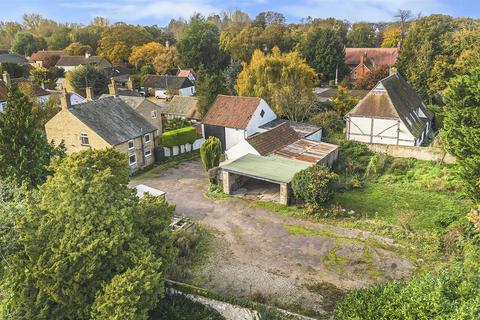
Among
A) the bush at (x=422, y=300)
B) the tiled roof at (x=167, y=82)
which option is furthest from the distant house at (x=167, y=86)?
the bush at (x=422, y=300)

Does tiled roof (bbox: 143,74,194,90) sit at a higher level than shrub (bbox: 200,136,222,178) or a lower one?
higher

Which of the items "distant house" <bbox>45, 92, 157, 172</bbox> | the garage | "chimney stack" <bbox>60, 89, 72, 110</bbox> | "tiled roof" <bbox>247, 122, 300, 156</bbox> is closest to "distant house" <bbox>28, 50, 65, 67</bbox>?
"distant house" <bbox>45, 92, 157, 172</bbox>

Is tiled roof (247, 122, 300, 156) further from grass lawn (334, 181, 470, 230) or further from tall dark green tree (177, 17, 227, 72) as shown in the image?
tall dark green tree (177, 17, 227, 72)

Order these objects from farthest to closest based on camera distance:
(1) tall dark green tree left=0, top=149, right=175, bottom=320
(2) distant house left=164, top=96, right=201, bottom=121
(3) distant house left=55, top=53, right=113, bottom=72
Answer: (3) distant house left=55, top=53, right=113, bottom=72 < (2) distant house left=164, top=96, right=201, bottom=121 < (1) tall dark green tree left=0, top=149, right=175, bottom=320

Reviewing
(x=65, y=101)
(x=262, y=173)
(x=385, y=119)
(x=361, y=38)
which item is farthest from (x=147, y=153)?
(x=361, y=38)

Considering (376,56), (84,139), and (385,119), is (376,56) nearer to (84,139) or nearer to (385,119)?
(385,119)
